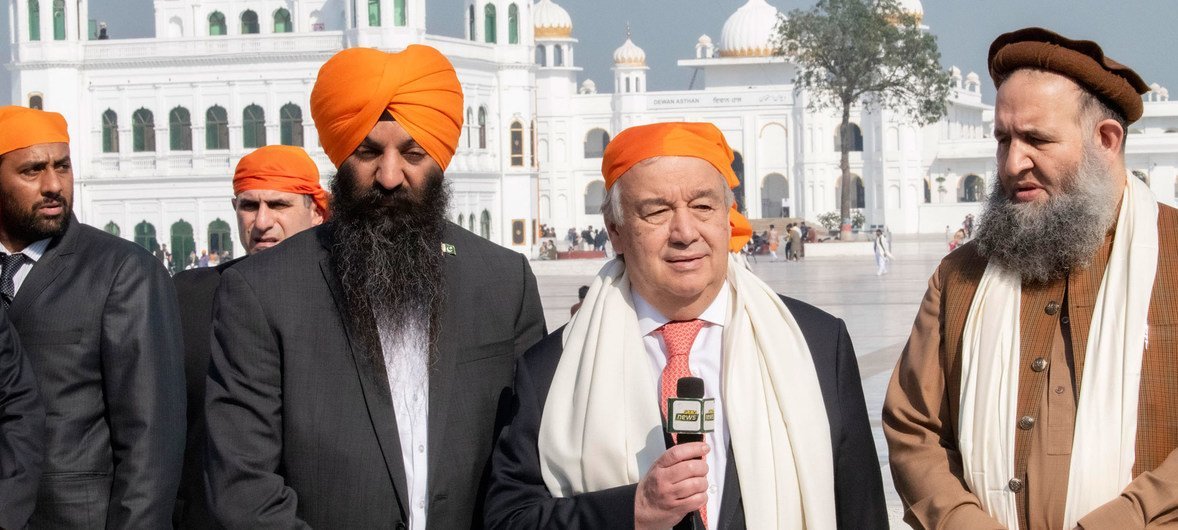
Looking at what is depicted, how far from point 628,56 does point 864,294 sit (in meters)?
43.9

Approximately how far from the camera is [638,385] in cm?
282

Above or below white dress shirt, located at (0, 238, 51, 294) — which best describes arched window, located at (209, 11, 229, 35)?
above

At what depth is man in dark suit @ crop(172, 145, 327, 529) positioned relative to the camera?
3975mm

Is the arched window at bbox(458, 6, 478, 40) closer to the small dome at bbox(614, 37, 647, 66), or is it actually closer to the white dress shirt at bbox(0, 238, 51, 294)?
the small dome at bbox(614, 37, 647, 66)

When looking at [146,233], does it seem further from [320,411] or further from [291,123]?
[320,411]

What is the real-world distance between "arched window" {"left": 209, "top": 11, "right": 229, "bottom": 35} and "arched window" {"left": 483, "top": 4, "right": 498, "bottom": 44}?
828 centimetres

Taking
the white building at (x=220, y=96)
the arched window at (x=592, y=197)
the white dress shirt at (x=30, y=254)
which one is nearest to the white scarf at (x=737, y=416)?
the white dress shirt at (x=30, y=254)

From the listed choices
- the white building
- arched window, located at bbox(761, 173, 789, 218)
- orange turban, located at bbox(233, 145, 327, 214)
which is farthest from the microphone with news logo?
arched window, located at bbox(761, 173, 789, 218)

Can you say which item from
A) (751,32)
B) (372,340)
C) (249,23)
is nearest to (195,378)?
(372,340)

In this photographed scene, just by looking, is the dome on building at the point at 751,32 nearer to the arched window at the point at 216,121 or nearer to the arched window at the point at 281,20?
the arched window at the point at 281,20

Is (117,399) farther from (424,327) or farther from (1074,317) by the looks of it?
(1074,317)

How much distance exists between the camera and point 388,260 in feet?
10.1

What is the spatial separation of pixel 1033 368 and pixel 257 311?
154 cm

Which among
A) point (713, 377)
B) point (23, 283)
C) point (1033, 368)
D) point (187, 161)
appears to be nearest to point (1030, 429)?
point (1033, 368)
